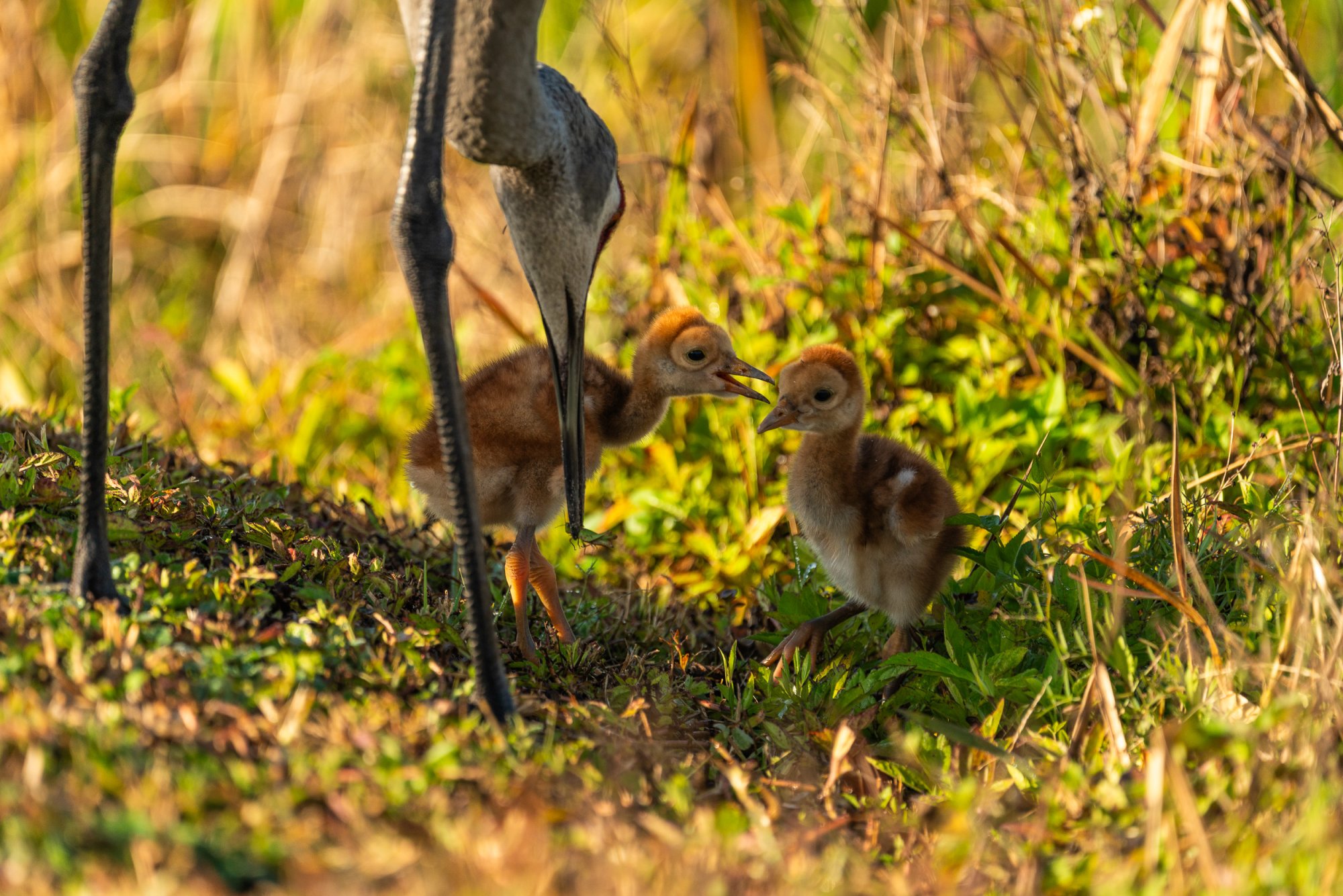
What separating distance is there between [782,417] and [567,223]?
79 cm

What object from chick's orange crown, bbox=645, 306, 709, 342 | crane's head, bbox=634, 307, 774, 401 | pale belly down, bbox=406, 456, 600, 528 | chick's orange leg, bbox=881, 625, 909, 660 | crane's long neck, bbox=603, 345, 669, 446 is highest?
chick's orange crown, bbox=645, 306, 709, 342

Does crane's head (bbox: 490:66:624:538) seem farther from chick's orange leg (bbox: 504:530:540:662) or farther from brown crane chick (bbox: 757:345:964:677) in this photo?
brown crane chick (bbox: 757:345:964:677)

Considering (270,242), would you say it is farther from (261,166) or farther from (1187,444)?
(1187,444)

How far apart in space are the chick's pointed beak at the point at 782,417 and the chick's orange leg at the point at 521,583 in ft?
2.40

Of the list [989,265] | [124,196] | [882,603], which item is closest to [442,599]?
[882,603]

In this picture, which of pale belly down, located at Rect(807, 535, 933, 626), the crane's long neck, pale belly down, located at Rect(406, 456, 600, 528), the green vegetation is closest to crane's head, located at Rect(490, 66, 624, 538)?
pale belly down, located at Rect(406, 456, 600, 528)

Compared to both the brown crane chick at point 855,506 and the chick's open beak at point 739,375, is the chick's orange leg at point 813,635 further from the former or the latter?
the chick's open beak at point 739,375

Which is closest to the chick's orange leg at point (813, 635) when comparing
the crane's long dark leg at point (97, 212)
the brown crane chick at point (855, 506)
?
the brown crane chick at point (855, 506)

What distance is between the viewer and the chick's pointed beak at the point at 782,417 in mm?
3645

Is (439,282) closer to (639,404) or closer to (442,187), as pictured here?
(442,187)

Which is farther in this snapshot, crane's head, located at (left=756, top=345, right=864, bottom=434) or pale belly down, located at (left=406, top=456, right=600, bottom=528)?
pale belly down, located at (left=406, top=456, right=600, bottom=528)

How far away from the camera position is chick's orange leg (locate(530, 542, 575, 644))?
12.0 feet

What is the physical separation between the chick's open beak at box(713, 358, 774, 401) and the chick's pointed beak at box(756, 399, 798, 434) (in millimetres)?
256

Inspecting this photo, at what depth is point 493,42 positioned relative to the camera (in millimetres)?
3096
